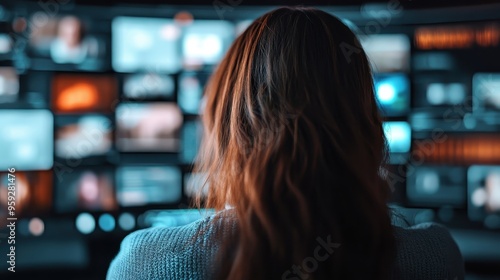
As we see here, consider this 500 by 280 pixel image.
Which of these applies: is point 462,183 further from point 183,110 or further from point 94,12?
point 94,12

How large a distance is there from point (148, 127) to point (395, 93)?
1.09m

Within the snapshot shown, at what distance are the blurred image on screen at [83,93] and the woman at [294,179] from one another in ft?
Answer: 5.52

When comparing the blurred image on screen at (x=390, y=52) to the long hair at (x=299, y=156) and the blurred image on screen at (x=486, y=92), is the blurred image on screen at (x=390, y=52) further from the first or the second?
the long hair at (x=299, y=156)

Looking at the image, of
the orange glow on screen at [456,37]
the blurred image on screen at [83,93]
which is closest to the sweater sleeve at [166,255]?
the blurred image on screen at [83,93]

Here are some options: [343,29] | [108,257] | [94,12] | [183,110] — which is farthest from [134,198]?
[343,29]

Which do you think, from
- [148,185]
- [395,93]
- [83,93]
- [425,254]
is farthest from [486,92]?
[425,254]

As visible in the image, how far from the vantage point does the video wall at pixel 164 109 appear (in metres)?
2.46

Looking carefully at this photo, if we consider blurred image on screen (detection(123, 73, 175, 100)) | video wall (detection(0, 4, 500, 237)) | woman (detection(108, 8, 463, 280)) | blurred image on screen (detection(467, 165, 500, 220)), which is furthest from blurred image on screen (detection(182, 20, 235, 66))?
woman (detection(108, 8, 463, 280))

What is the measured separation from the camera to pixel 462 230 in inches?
103

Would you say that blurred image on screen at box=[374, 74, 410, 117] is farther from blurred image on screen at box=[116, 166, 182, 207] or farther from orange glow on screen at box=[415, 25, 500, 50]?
blurred image on screen at box=[116, 166, 182, 207]

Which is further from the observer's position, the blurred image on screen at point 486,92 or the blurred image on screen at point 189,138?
the blurred image on screen at point 189,138

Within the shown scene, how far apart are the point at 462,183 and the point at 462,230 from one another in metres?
0.20

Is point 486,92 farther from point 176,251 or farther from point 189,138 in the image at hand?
point 176,251

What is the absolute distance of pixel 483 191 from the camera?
2.59 m
